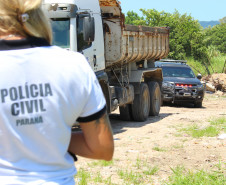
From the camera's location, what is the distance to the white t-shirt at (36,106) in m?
1.82

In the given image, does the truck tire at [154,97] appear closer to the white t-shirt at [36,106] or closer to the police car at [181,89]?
the police car at [181,89]

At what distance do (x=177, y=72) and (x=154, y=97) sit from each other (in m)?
4.61

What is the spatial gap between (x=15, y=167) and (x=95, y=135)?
1.18 feet

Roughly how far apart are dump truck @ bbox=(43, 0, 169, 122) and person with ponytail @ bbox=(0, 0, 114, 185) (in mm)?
6221

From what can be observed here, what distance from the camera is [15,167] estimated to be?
1.82 m

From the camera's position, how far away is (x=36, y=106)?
72.0 inches

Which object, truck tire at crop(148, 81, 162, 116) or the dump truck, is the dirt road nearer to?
the dump truck

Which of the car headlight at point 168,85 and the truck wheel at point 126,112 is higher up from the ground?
the car headlight at point 168,85

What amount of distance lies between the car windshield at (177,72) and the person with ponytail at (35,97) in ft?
53.1

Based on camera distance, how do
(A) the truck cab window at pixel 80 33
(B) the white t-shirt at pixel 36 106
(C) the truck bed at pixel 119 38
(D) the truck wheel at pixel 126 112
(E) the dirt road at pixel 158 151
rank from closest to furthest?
1. (B) the white t-shirt at pixel 36 106
2. (E) the dirt road at pixel 158 151
3. (A) the truck cab window at pixel 80 33
4. (C) the truck bed at pixel 119 38
5. (D) the truck wheel at pixel 126 112

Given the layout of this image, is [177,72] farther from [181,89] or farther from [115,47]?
[115,47]

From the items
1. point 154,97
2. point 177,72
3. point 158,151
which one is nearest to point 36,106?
point 158,151

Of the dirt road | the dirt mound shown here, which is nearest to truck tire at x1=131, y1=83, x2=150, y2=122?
the dirt road

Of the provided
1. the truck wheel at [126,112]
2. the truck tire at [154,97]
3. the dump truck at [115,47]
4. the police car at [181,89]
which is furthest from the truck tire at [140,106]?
the police car at [181,89]
